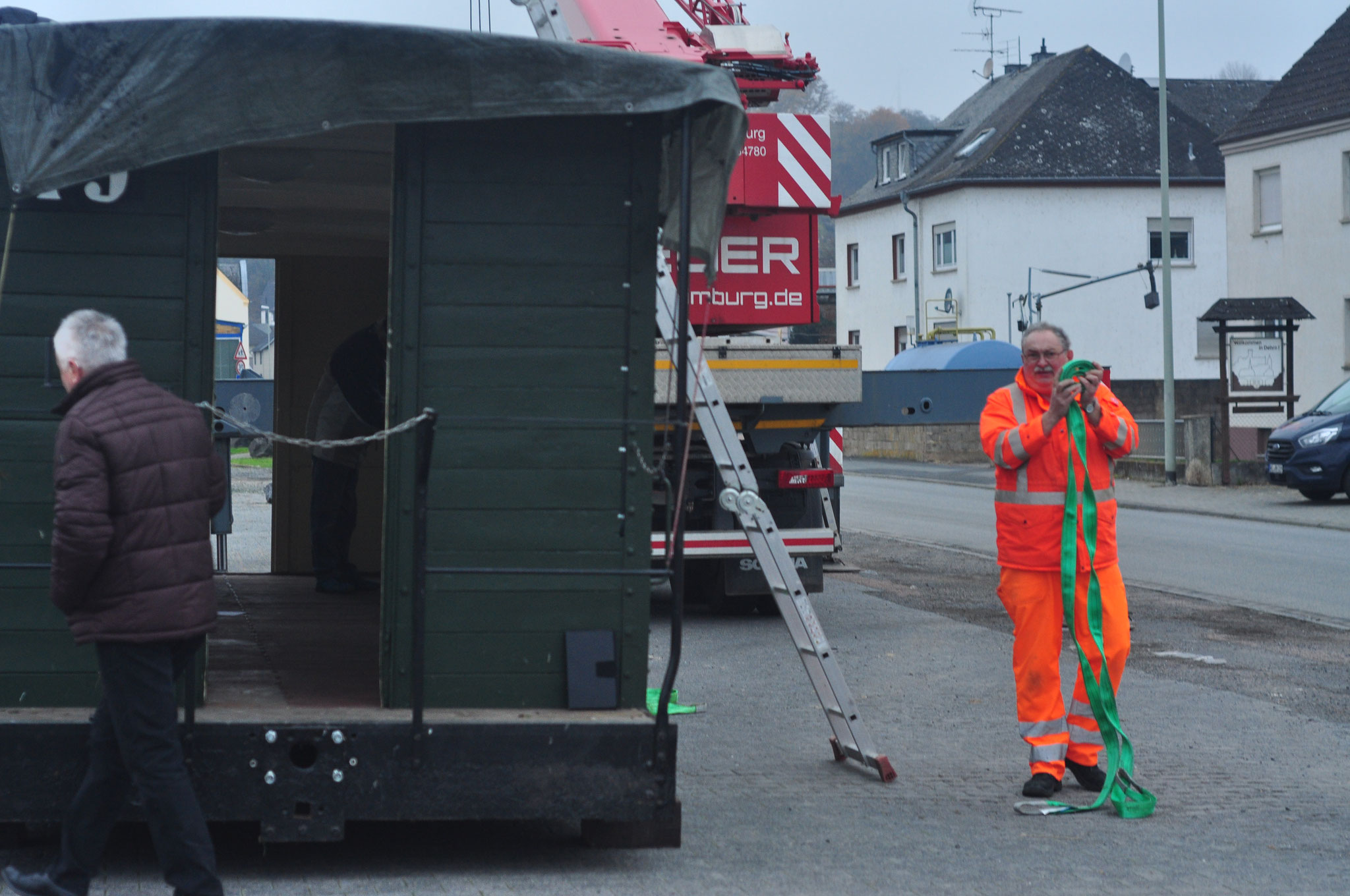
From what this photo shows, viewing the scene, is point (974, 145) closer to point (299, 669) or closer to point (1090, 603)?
point (1090, 603)

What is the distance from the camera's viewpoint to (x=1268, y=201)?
37375mm

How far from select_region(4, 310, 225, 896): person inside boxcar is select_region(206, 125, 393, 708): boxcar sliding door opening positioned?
865mm

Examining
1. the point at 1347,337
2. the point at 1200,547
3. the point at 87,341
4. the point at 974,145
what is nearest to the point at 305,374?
the point at 87,341

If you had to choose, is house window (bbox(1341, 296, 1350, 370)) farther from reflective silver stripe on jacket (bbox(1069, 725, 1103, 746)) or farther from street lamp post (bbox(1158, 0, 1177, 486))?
reflective silver stripe on jacket (bbox(1069, 725, 1103, 746))

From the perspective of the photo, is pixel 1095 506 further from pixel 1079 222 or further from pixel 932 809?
pixel 1079 222

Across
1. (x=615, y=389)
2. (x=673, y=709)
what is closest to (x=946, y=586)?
(x=673, y=709)

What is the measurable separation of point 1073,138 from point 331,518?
140ft

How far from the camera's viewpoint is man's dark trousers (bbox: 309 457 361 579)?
968 cm

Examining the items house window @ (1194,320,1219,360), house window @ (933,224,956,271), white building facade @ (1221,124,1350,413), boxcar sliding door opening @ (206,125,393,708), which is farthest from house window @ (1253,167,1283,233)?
boxcar sliding door opening @ (206,125,393,708)

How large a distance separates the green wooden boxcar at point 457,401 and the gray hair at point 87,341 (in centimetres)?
52

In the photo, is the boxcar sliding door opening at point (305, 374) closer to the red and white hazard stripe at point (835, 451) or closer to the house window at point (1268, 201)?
the red and white hazard stripe at point (835, 451)

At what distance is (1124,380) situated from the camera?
47531mm

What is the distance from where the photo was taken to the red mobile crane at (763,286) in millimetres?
11359

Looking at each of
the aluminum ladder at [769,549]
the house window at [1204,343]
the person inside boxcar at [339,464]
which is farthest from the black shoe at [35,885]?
the house window at [1204,343]
